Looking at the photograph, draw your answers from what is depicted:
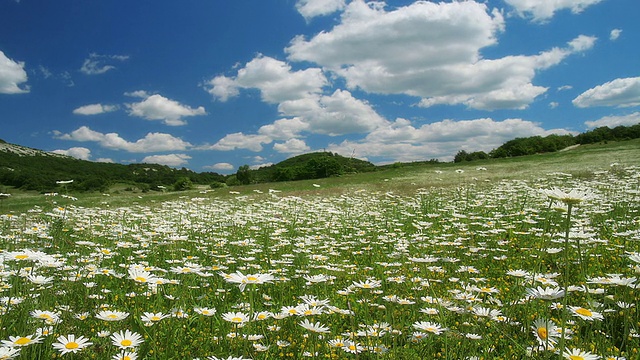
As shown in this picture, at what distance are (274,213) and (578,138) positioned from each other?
219ft

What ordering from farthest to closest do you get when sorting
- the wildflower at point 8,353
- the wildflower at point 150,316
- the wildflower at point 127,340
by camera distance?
the wildflower at point 150,316 < the wildflower at point 127,340 < the wildflower at point 8,353

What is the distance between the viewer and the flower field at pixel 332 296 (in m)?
2.51

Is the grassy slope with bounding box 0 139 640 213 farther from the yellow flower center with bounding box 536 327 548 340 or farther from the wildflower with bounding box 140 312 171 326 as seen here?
the yellow flower center with bounding box 536 327 548 340

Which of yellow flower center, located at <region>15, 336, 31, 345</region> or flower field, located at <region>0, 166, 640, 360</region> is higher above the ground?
yellow flower center, located at <region>15, 336, 31, 345</region>

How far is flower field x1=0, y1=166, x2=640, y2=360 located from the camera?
8.25 feet

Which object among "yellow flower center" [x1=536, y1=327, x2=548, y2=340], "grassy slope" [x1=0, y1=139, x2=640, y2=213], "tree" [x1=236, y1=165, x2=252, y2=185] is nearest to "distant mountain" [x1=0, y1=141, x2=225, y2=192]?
"grassy slope" [x1=0, y1=139, x2=640, y2=213]

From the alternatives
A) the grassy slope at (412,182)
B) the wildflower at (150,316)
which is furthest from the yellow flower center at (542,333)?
the grassy slope at (412,182)

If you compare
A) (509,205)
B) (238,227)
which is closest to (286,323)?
(238,227)

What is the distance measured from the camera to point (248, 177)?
67500 mm

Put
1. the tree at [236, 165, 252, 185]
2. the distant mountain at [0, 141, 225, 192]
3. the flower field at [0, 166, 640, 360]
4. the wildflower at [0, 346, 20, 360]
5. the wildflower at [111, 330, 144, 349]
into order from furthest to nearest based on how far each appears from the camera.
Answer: the tree at [236, 165, 252, 185], the distant mountain at [0, 141, 225, 192], the flower field at [0, 166, 640, 360], the wildflower at [111, 330, 144, 349], the wildflower at [0, 346, 20, 360]

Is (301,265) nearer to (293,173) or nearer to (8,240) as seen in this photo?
(8,240)

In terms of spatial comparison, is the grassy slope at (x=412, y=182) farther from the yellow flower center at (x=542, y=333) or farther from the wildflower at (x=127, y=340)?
the wildflower at (x=127, y=340)

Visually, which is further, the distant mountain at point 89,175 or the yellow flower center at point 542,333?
the distant mountain at point 89,175

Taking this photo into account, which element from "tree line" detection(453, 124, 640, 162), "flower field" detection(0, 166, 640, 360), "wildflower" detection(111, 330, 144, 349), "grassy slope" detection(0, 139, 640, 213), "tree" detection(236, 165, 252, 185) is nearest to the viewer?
"wildflower" detection(111, 330, 144, 349)
